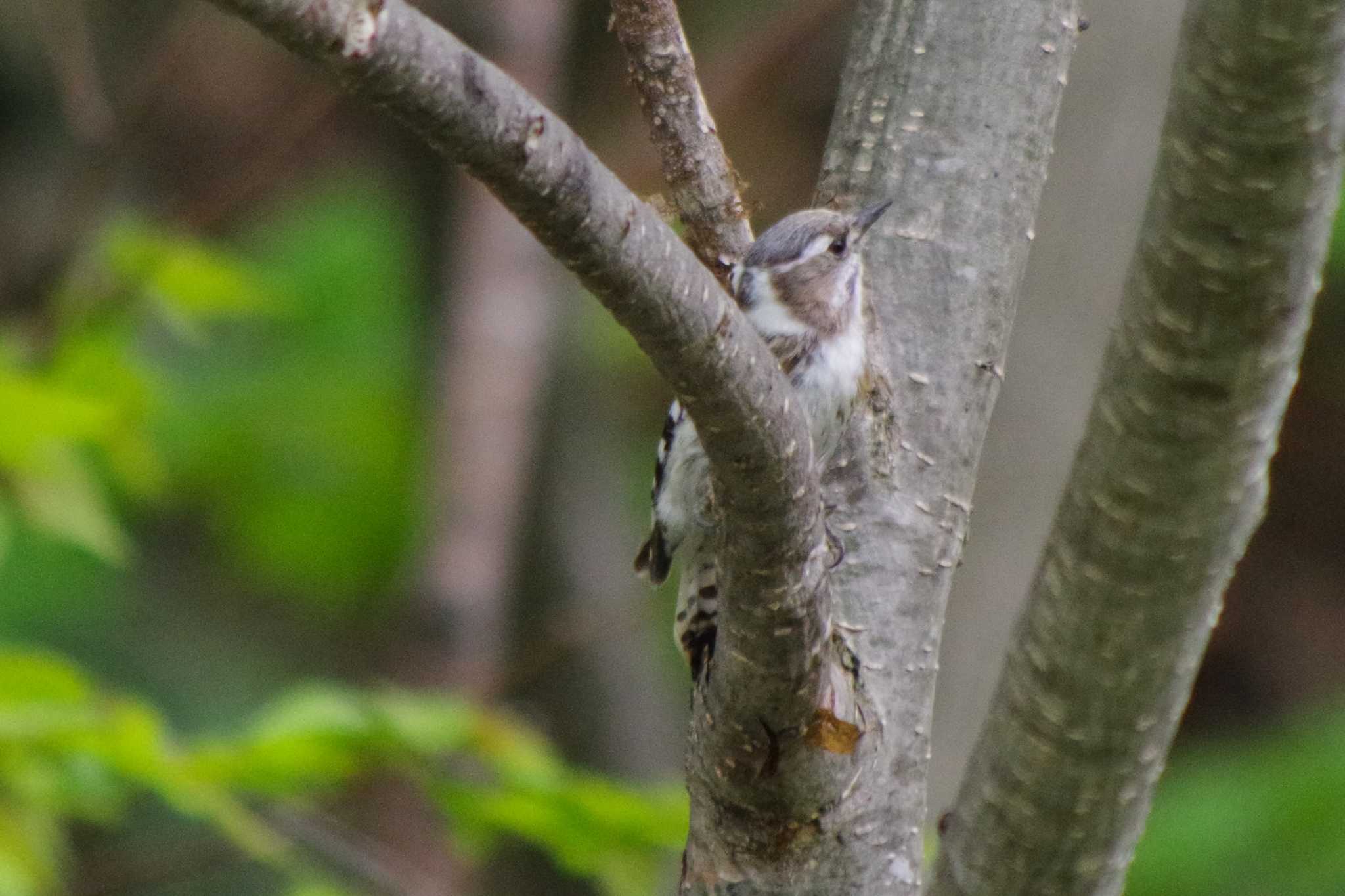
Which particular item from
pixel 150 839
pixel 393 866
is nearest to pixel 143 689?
pixel 150 839

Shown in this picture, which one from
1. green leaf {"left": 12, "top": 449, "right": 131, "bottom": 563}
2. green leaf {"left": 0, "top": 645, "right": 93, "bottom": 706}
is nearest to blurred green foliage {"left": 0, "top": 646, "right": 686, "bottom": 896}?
green leaf {"left": 0, "top": 645, "right": 93, "bottom": 706}

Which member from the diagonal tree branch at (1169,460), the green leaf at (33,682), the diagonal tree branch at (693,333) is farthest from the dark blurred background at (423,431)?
the diagonal tree branch at (693,333)

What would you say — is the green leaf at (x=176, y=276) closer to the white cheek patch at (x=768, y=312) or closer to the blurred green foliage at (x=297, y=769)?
the blurred green foliage at (x=297, y=769)

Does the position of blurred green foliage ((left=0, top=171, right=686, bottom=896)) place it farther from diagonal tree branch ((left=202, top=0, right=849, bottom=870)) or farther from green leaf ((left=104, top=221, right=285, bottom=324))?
diagonal tree branch ((left=202, top=0, right=849, bottom=870))

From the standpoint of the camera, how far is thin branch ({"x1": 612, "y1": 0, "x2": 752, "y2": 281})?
73.2 inches

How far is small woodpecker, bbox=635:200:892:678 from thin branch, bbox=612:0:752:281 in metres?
0.09

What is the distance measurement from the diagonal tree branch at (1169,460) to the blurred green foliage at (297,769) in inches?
34.7

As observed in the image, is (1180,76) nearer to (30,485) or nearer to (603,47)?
(30,485)

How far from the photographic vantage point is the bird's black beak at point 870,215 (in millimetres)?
2100

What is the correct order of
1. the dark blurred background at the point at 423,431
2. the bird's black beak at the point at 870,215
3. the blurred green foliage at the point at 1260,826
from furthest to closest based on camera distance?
1. the blurred green foliage at the point at 1260,826
2. the dark blurred background at the point at 423,431
3. the bird's black beak at the point at 870,215

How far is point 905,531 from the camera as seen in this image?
1.97 m

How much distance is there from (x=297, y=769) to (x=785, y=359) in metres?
1.09

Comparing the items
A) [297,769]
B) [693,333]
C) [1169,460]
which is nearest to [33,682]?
[297,769]

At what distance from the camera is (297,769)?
265 cm
